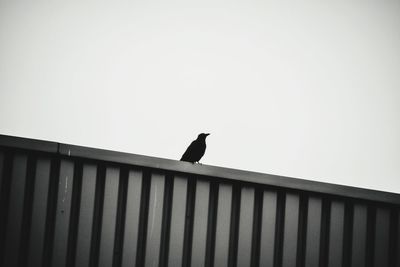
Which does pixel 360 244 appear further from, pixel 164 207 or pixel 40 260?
pixel 40 260

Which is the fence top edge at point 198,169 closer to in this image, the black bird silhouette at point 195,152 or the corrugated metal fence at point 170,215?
the corrugated metal fence at point 170,215

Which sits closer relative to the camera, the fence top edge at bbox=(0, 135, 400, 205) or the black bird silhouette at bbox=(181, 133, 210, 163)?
the fence top edge at bbox=(0, 135, 400, 205)

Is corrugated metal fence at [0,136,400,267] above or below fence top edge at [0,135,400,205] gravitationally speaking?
below

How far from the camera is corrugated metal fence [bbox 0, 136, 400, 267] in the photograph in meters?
4.36

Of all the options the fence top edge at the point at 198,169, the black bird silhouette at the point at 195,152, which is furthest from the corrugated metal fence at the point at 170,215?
the black bird silhouette at the point at 195,152

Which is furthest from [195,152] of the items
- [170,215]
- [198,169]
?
[170,215]

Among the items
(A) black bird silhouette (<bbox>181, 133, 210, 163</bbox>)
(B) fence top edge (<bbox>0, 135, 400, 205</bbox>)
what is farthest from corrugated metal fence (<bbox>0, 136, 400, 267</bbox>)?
(A) black bird silhouette (<bbox>181, 133, 210, 163</bbox>)

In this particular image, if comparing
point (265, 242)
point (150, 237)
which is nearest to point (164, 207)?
point (150, 237)

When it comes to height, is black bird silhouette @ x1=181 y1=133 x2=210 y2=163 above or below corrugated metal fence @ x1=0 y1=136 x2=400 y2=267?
above

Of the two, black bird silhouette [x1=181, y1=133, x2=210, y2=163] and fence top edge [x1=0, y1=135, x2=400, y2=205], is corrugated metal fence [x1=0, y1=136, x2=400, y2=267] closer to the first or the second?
fence top edge [x1=0, y1=135, x2=400, y2=205]

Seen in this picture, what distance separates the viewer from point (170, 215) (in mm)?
4668

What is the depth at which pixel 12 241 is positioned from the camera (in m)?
4.25

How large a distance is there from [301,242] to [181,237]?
1473mm

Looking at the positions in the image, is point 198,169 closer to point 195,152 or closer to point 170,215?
point 170,215
